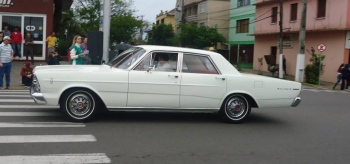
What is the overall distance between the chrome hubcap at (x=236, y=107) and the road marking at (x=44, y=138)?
10.4ft

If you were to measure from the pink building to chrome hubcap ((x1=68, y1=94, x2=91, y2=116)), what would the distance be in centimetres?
2563

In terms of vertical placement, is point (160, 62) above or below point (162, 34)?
below

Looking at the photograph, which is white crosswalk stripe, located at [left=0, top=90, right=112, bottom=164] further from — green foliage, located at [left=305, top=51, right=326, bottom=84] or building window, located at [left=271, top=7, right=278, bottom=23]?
building window, located at [left=271, top=7, right=278, bottom=23]

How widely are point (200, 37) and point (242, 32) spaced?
4943mm

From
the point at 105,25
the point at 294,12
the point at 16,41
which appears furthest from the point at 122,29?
the point at 105,25

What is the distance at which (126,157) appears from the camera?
261 inches

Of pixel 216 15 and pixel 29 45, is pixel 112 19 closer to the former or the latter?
pixel 216 15

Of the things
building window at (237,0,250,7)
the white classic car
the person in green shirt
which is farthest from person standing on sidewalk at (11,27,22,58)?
building window at (237,0,250,7)

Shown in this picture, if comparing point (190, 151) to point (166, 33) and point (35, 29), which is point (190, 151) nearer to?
point (35, 29)

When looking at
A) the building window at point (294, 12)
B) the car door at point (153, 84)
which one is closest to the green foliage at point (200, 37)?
the building window at point (294, 12)

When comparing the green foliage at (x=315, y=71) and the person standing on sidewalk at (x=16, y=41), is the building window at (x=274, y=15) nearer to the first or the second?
the green foliage at (x=315, y=71)

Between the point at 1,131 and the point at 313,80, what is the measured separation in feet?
80.4

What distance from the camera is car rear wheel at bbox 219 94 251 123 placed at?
31.8 feet

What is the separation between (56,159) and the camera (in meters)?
6.34
